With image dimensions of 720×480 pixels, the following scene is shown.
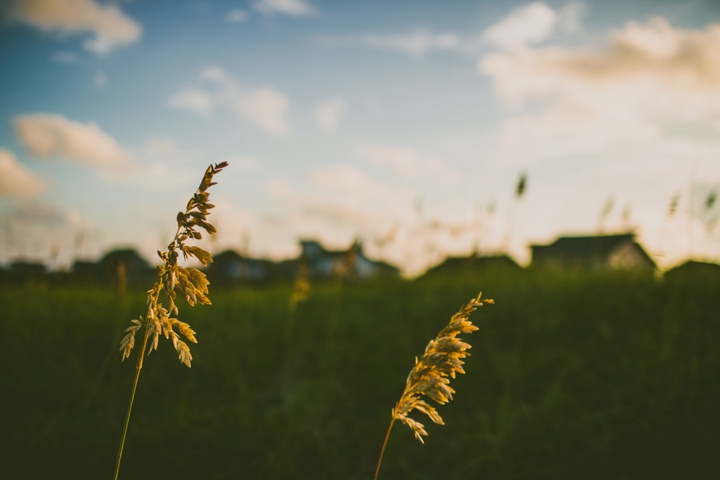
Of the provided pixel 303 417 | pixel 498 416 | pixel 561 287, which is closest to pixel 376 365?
pixel 303 417

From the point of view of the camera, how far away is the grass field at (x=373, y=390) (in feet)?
9.09

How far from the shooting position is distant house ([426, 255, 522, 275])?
686 centimetres

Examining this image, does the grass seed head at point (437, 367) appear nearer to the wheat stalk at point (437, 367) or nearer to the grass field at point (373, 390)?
the wheat stalk at point (437, 367)

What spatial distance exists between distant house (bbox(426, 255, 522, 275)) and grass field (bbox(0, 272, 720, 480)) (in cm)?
108

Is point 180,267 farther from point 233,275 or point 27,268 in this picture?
point 233,275

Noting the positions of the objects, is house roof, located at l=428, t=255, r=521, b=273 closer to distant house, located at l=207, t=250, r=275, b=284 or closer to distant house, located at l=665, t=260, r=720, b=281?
distant house, located at l=665, t=260, r=720, b=281

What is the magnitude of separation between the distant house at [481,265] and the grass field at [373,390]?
108 cm

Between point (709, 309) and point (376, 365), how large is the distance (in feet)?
12.5

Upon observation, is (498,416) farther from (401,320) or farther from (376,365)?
(401,320)

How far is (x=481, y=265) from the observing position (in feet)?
23.9

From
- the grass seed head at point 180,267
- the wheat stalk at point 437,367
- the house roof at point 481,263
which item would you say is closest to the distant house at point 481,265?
the house roof at point 481,263

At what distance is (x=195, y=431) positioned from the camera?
310cm

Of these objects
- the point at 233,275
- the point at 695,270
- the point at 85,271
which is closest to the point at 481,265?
the point at 695,270

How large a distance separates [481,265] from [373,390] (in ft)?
13.5
